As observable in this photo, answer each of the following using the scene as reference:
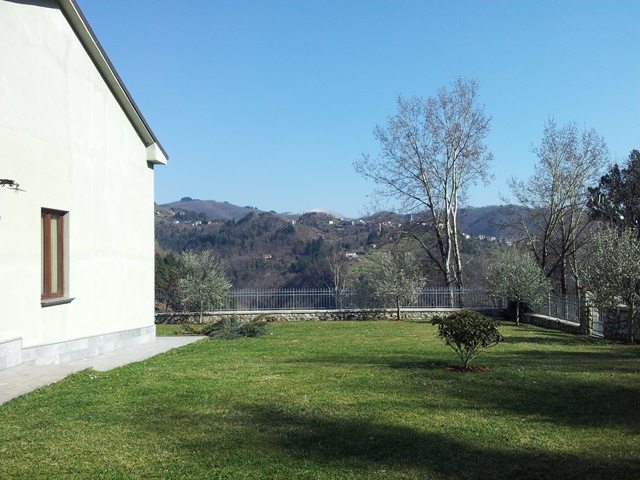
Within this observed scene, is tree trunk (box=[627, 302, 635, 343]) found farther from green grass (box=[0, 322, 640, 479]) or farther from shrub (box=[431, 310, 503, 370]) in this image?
shrub (box=[431, 310, 503, 370])

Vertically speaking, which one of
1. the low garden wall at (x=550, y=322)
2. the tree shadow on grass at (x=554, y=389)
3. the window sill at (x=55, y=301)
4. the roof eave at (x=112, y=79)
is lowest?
the low garden wall at (x=550, y=322)

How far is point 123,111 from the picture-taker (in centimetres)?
1614

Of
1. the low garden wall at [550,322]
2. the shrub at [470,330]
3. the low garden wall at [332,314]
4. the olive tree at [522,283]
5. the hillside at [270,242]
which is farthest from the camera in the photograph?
the hillside at [270,242]

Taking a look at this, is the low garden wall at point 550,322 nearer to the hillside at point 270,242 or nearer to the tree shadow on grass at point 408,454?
the tree shadow on grass at point 408,454

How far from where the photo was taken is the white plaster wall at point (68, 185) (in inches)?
443

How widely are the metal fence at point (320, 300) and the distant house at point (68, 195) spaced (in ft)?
41.9

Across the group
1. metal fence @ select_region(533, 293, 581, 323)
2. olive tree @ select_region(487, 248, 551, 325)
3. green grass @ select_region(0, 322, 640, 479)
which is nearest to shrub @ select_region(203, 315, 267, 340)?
green grass @ select_region(0, 322, 640, 479)

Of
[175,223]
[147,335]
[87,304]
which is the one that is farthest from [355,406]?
[175,223]

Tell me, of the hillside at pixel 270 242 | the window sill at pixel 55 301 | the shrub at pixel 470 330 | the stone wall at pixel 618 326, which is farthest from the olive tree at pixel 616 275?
the hillside at pixel 270 242

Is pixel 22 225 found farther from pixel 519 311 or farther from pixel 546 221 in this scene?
pixel 546 221

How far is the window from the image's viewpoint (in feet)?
41.5

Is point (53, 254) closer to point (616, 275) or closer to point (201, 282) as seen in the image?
point (201, 282)

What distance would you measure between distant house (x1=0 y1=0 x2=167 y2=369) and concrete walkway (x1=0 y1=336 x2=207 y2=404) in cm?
26

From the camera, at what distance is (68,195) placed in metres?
13.2
